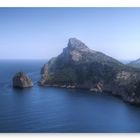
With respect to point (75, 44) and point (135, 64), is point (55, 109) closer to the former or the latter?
point (75, 44)

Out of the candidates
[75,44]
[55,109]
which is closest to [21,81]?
[55,109]

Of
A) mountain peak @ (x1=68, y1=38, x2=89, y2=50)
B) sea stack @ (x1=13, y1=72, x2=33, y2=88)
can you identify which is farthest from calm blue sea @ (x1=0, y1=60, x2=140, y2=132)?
mountain peak @ (x1=68, y1=38, x2=89, y2=50)

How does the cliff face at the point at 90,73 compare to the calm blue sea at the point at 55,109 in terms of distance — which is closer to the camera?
the calm blue sea at the point at 55,109

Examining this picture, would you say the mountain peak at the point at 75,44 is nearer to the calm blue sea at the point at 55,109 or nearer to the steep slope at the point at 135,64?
the calm blue sea at the point at 55,109

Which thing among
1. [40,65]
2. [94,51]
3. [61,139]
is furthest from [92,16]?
[61,139]

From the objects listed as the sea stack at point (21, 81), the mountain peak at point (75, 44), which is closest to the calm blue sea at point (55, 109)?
the sea stack at point (21, 81)

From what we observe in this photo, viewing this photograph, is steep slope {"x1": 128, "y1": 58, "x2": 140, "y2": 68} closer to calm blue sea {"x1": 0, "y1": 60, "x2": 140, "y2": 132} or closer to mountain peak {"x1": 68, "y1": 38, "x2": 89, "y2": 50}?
calm blue sea {"x1": 0, "y1": 60, "x2": 140, "y2": 132}
